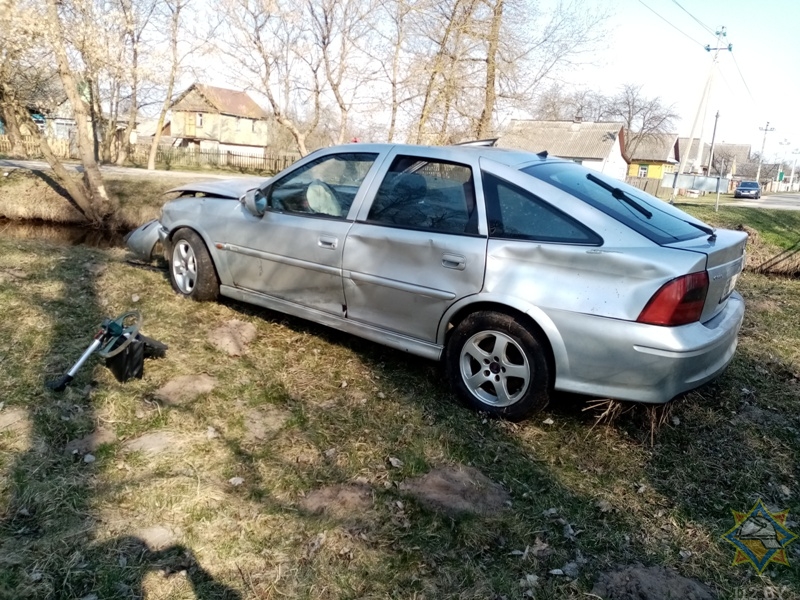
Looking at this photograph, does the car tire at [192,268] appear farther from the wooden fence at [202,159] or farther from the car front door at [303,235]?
the wooden fence at [202,159]

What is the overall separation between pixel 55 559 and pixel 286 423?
143 centimetres

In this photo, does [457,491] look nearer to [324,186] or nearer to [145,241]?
[324,186]

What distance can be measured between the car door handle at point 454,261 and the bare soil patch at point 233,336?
1809mm

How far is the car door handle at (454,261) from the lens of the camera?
373cm

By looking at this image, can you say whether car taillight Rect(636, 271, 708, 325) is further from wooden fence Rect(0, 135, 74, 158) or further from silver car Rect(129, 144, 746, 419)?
wooden fence Rect(0, 135, 74, 158)

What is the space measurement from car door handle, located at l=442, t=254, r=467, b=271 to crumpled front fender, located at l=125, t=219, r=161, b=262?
402 centimetres

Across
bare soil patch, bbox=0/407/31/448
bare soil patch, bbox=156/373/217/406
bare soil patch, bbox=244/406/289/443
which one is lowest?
bare soil patch, bbox=244/406/289/443

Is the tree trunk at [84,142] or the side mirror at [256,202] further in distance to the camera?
the tree trunk at [84,142]

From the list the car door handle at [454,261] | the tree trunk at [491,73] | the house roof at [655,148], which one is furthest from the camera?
the house roof at [655,148]

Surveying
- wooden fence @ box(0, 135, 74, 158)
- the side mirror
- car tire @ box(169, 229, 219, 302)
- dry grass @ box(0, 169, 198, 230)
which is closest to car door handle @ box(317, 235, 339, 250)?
the side mirror

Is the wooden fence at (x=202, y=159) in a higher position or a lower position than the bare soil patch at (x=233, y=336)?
higher

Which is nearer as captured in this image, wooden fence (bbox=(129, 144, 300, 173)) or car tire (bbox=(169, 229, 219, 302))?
car tire (bbox=(169, 229, 219, 302))

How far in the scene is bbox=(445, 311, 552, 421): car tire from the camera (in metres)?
3.54

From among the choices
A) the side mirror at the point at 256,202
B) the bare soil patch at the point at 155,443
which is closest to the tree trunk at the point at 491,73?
the side mirror at the point at 256,202
